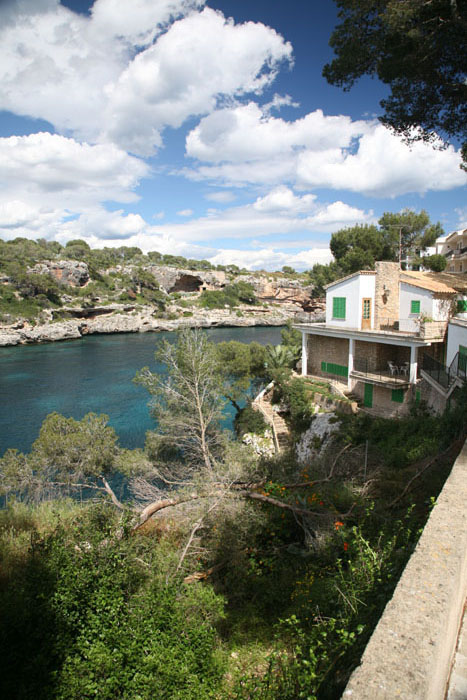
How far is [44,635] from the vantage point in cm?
401

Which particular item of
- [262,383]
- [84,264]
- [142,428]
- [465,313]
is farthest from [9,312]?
[465,313]

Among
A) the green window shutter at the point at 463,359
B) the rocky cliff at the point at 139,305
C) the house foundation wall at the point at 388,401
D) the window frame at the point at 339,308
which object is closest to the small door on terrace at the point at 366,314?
the window frame at the point at 339,308

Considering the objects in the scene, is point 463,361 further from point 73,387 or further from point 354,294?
point 73,387

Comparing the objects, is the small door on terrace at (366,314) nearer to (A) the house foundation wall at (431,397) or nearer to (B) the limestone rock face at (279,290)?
(A) the house foundation wall at (431,397)

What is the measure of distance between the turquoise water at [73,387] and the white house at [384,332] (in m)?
7.00

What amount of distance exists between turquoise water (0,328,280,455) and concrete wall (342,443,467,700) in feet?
56.9

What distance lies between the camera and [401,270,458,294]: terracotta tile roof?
18203 millimetres

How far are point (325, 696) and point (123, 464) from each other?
14.0 meters

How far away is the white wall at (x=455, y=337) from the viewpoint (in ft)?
45.9

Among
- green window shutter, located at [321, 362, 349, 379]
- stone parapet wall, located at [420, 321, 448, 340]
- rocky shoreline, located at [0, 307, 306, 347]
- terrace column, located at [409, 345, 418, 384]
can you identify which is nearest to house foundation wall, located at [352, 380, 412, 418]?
terrace column, located at [409, 345, 418, 384]

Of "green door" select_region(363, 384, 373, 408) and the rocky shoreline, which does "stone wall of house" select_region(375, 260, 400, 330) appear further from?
the rocky shoreline

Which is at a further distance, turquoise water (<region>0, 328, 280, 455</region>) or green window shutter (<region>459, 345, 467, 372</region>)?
turquoise water (<region>0, 328, 280, 455</region>)

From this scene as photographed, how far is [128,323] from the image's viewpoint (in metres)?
72.4

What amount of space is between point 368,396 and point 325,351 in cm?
449
